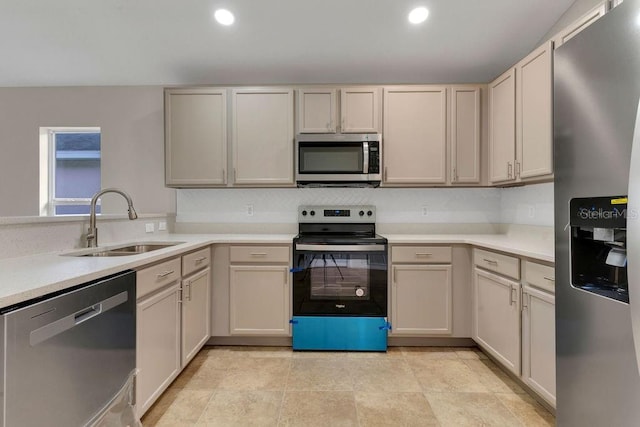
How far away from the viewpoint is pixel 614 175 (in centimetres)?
102

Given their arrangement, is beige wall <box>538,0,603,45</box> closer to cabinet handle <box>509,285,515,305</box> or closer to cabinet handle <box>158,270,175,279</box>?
cabinet handle <box>509,285,515,305</box>

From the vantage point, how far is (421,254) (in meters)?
2.54

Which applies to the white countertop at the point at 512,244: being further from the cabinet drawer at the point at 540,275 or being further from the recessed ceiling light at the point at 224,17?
the recessed ceiling light at the point at 224,17

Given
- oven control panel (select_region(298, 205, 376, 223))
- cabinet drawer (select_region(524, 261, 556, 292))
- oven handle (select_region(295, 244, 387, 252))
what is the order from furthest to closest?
oven control panel (select_region(298, 205, 376, 223))
oven handle (select_region(295, 244, 387, 252))
cabinet drawer (select_region(524, 261, 556, 292))

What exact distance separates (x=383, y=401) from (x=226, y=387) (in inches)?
38.8

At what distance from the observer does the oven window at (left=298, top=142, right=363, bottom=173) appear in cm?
272

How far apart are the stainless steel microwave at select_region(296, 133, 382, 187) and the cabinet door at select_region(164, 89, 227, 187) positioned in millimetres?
712

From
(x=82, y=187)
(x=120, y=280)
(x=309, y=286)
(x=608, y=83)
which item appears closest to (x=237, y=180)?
(x=309, y=286)

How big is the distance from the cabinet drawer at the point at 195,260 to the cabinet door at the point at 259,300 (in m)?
0.22

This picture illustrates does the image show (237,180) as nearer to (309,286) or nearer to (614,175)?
(309,286)

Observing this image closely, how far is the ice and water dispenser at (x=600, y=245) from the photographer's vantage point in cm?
103

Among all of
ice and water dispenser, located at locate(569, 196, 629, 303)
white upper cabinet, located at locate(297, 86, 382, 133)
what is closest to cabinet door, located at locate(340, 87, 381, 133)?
white upper cabinet, located at locate(297, 86, 382, 133)

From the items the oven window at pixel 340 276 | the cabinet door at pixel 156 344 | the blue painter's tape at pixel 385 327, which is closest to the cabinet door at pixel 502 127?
the oven window at pixel 340 276

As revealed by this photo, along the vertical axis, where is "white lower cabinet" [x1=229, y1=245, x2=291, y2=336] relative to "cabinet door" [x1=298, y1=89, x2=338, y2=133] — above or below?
below
